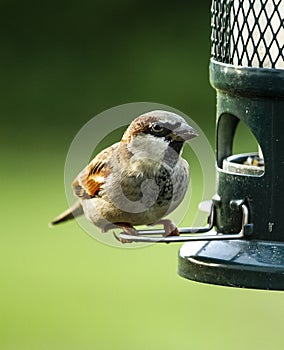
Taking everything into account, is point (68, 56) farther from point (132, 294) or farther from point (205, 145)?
point (205, 145)

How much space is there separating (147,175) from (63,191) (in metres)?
5.58

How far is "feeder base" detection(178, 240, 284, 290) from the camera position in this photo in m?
4.56

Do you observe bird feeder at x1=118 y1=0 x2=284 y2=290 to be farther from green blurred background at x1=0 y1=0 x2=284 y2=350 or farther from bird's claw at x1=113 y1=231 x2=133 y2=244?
green blurred background at x1=0 y1=0 x2=284 y2=350

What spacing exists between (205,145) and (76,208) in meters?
0.94

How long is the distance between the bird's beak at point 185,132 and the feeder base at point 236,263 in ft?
1.44

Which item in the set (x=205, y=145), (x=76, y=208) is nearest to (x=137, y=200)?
(x=205, y=145)

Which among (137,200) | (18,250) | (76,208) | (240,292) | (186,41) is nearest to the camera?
(137,200)

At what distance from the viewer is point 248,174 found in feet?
16.0

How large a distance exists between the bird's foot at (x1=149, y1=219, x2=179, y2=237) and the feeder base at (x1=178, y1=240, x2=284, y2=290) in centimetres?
11

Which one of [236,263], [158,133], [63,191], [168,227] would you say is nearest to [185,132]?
[158,133]

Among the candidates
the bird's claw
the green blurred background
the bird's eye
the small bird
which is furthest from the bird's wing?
the green blurred background

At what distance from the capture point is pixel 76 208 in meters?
5.61

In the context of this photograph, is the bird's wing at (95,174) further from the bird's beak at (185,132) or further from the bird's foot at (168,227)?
the bird's beak at (185,132)

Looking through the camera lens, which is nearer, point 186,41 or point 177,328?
point 177,328
